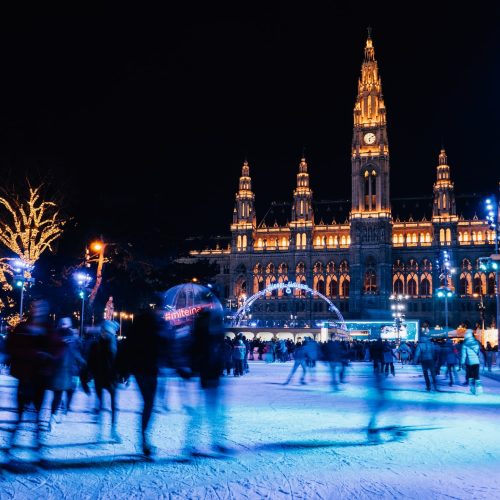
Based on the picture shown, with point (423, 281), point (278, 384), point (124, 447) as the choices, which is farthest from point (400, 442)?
point (423, 281)

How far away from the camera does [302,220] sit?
305ft

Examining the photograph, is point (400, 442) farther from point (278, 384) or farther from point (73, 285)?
point (73, 285)

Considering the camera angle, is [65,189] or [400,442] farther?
[65,189]

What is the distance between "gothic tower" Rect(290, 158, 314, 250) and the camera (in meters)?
92.7

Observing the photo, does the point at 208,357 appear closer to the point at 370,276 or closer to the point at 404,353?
the point at 404,353

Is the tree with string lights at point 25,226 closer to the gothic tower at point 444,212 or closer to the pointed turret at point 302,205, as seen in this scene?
the pointed turret at point 302,205

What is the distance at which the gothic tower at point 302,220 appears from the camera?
304 ft

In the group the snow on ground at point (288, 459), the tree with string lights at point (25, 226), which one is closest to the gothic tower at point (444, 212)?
the tree with string lights at point (25, 226)

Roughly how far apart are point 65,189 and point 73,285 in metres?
6.78

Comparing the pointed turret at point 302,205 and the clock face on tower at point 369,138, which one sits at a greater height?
the clock face on tower at point 369,138

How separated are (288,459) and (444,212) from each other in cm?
8605

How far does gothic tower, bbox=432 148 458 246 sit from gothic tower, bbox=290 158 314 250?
16958 mm

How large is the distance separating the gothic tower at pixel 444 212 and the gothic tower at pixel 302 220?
16958 millimetres

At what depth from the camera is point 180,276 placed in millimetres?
39375
